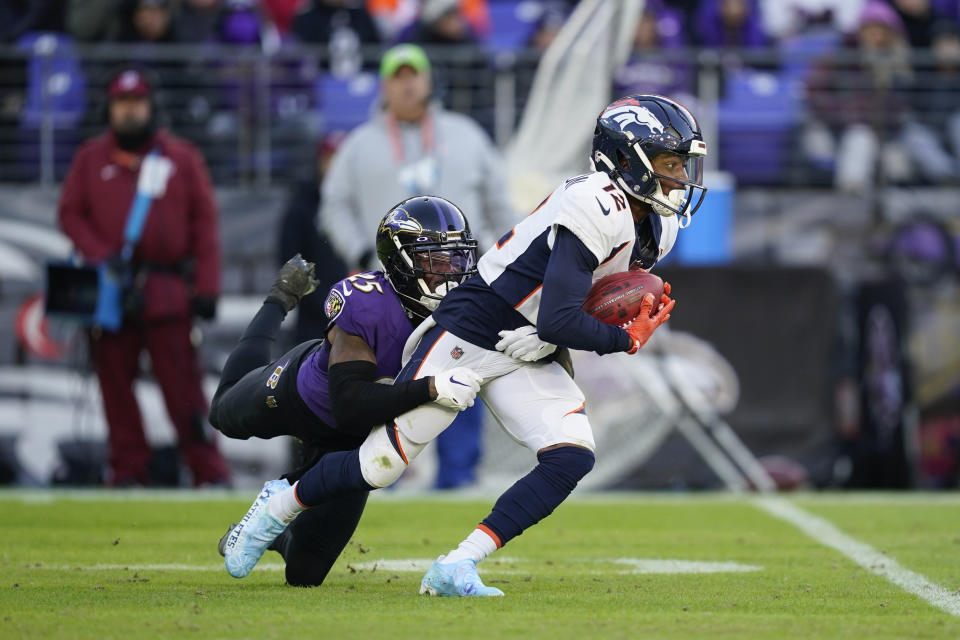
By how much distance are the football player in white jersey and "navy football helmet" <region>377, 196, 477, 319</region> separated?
116 mm

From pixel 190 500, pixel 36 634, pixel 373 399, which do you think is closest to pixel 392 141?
pixel 190 500

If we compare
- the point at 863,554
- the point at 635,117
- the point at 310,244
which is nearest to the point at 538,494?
the point at 635,117

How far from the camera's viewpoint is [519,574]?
5062 millimetres

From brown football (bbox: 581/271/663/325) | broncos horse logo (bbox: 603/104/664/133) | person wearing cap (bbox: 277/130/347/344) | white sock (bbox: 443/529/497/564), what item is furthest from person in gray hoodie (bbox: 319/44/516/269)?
white sock (bbox: 443/529/497/564)

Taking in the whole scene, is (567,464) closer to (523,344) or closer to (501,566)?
(523,344)

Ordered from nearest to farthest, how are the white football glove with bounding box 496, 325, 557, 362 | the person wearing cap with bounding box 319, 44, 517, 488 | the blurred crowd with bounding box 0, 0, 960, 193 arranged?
the white football glove with bounding box 496, 325, 557, 362 < the person wearing cap with bounding box 319, 44, 517, 488 < the blurred crowd with bounding box 0, 0, 960, 193

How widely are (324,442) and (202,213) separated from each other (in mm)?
3730

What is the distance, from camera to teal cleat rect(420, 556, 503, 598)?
4.29 metres

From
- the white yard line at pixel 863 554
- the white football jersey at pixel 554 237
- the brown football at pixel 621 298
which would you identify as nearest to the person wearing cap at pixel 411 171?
the white yard line at pixel 863 554

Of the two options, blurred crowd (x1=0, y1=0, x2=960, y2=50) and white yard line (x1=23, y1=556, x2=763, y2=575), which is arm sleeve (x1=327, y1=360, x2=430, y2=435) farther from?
blurred crowd (x1=0, y1=0, x2=960, y2=50)

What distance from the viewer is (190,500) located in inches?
303

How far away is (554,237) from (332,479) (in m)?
1.00

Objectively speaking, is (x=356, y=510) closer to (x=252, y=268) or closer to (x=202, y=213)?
(x=202, y=213)

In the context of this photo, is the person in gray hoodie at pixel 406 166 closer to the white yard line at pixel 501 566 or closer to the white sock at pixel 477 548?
the white yard line at pixel 501 566
